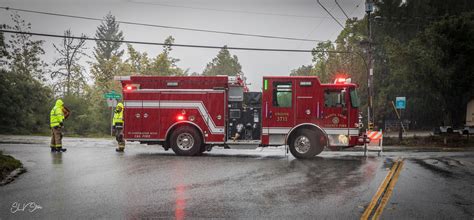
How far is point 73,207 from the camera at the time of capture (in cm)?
755

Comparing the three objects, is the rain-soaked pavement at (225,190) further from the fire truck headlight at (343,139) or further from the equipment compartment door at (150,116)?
the equipment compartment door at (150,116)

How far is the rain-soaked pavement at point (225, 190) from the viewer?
7367 mm

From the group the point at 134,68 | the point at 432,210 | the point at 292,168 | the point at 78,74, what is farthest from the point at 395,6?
the point at 432,210

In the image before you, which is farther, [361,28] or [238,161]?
[361,28]

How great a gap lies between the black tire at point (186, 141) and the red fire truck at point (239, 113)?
0.03 metres

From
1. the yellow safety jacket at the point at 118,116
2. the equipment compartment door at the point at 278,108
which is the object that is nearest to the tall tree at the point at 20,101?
the yellow safety jacket at the point at 118,116

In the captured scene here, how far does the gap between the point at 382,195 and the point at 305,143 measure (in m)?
7.41

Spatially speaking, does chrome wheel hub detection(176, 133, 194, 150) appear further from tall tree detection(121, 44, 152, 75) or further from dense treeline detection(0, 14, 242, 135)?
tall tree detection(121, 44, 152, 75)

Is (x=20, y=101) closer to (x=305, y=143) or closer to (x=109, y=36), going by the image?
(x=305, y=143)

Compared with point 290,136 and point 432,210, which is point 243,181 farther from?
point 290,136

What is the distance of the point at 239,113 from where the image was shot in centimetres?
1681

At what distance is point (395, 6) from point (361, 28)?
13.4 feet

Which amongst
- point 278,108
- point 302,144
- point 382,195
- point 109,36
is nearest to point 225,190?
point 382,195

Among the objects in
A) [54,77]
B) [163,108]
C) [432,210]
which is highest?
[54,77]
